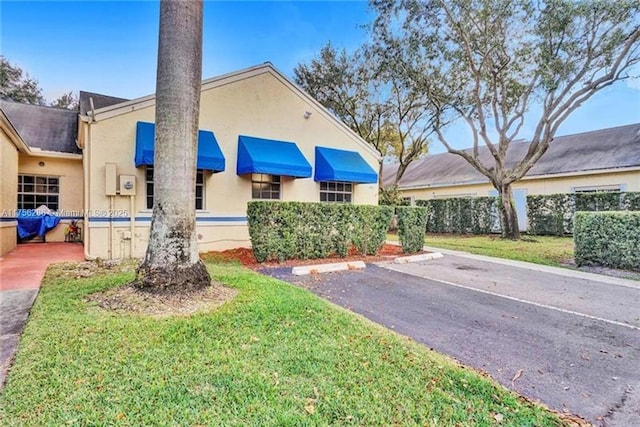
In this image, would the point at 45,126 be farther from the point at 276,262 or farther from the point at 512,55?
the point at 512,55

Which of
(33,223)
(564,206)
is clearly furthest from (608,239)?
(33,223)

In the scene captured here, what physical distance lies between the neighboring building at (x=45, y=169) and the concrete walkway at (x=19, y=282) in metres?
1.30

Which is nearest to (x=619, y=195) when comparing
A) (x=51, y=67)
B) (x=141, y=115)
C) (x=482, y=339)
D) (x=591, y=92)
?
(x=591, y=92)

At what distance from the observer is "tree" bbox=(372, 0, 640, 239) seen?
1437 centimetres

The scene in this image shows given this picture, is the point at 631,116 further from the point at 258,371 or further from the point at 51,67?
the point at 51,67

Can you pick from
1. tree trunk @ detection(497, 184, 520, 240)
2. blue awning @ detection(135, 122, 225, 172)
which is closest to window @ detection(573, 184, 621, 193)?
tree trunk @ detection(497, 184, 520, 240)

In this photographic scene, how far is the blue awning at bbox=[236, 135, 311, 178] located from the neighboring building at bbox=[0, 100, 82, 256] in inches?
297

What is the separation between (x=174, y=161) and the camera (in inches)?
221

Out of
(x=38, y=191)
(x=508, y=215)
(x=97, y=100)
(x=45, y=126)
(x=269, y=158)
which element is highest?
(x=97, y=100)

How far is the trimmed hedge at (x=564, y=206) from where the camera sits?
16.1m

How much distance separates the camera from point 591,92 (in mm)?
15531

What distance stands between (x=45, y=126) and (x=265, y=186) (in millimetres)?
11716

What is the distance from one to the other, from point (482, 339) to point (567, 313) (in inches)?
100

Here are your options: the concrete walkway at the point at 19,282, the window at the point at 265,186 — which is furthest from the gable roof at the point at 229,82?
the concrete walkway at the point at 19,282
